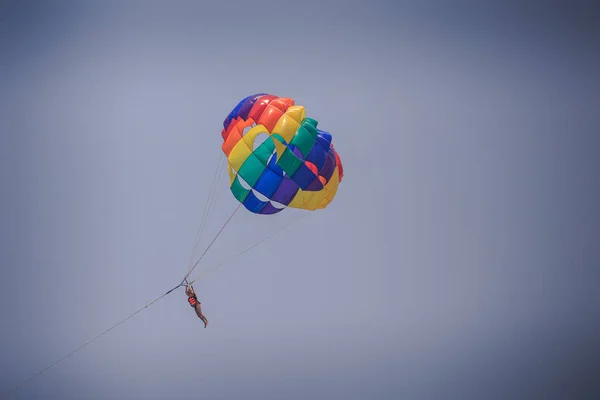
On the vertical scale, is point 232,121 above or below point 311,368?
above

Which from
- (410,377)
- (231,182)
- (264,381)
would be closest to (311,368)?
(264,381)

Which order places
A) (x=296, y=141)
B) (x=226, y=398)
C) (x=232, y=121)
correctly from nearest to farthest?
1. (x=296, y=141)
2. (x=232, y=121)
3. (x=226, y=398)

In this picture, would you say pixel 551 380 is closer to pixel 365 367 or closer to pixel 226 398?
pixel 365 367

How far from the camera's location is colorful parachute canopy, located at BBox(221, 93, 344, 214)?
1396 centimetres

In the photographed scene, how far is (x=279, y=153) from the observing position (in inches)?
551

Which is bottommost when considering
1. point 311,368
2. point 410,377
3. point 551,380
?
point 551,380

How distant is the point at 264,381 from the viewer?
31844 mm

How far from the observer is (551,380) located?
33.4 m

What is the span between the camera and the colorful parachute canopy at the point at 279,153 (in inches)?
550

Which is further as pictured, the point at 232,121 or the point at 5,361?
the point at 5,361

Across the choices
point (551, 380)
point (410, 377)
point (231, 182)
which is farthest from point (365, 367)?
point (231, 182)

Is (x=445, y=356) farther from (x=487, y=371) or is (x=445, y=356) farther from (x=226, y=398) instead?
(x=226, y=398)

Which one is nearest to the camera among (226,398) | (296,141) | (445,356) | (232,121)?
(296,141)

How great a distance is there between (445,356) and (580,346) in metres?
→ 6.70
